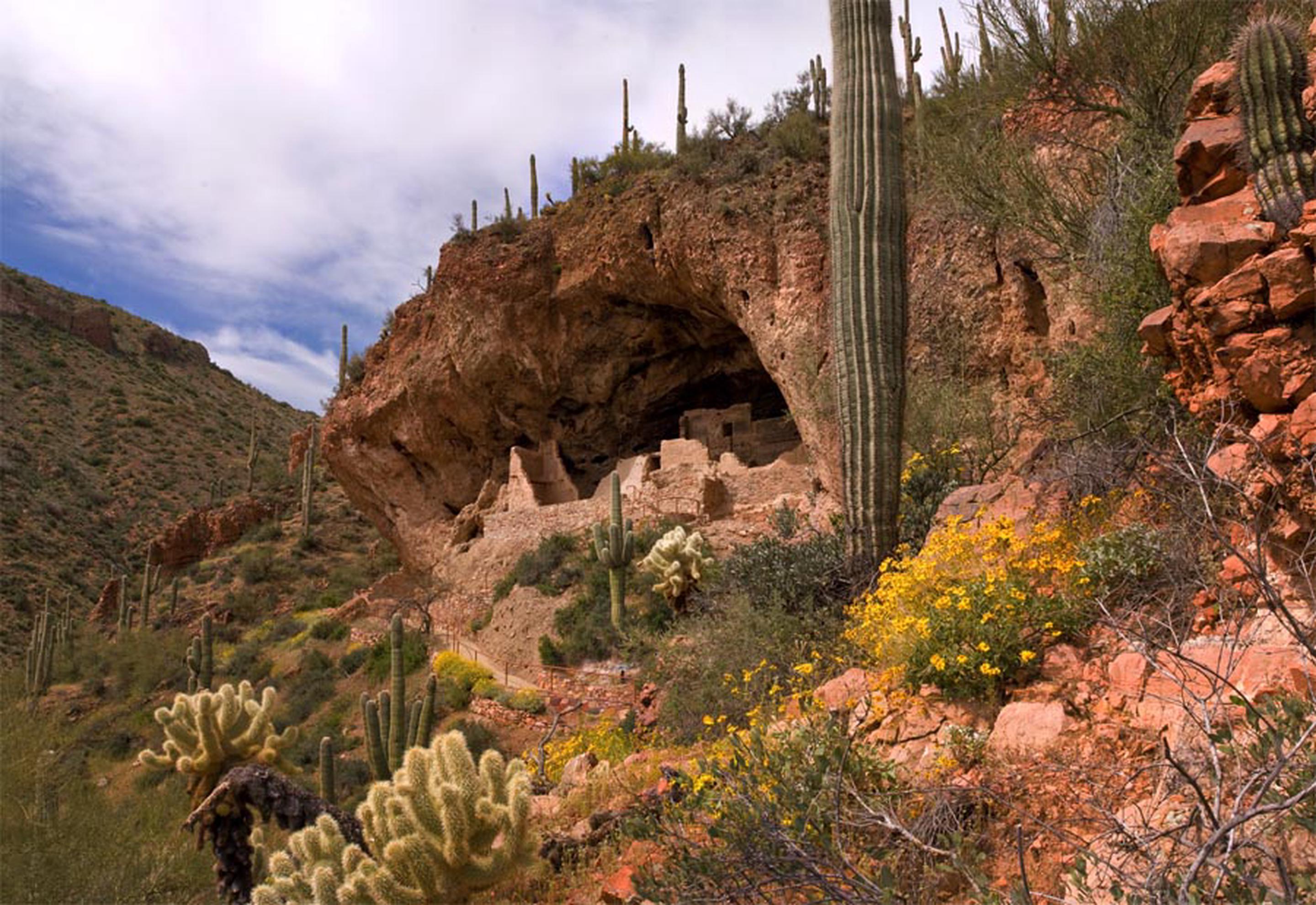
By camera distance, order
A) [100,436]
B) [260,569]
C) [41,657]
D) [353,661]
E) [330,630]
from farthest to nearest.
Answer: [100,436]
[260,569]
[41,657]
[330,630]
[353,661]

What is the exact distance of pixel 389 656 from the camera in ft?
53.2

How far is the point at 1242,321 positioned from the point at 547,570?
12.7 metres

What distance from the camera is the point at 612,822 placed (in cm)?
486

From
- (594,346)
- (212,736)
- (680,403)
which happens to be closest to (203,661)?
(594,346)

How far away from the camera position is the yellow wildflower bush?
4391mm

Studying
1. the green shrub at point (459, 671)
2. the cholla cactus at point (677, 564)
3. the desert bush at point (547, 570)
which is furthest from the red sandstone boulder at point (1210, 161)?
the desert bush at point (547, 570)

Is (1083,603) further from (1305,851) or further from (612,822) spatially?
(612,822)

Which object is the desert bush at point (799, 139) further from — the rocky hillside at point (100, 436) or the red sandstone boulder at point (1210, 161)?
the rocky hillside at point (100, 436)

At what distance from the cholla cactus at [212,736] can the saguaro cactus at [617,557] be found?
20.4 ft

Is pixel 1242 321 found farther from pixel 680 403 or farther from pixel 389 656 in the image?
pixel 680 403

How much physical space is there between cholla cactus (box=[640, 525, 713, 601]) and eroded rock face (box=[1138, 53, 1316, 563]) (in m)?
7.80

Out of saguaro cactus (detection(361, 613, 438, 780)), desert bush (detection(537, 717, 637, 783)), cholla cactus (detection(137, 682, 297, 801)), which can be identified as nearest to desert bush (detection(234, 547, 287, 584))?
saguaro cactus (detection(361, 613, 438, 780))

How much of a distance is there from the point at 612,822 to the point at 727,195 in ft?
37.9

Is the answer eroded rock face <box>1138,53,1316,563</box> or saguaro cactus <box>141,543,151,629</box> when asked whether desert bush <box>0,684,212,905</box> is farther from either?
saguaro cactus <box>141,543,151,629</box>
